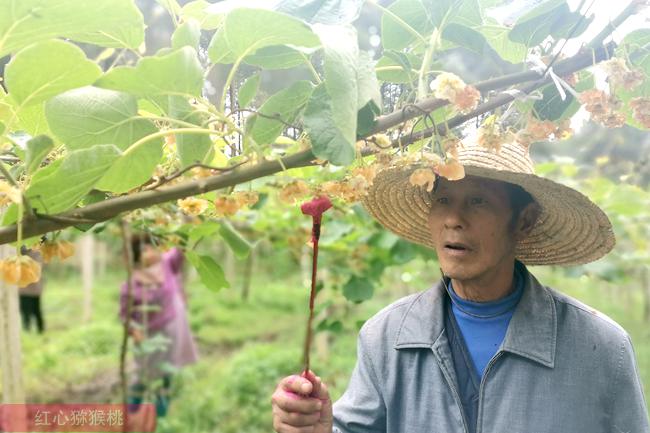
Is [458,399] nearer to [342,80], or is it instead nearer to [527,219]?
[527,219]

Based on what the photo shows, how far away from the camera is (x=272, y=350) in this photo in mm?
7156

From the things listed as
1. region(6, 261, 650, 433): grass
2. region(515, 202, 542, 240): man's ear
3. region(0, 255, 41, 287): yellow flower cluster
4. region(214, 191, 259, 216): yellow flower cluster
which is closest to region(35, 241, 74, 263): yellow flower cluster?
region(0, 255, 41, 287): yellow flower cluster

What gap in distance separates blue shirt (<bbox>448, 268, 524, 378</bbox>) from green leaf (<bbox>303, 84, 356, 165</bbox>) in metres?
0.90

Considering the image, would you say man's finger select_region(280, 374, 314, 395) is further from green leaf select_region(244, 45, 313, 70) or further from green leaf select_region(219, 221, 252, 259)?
green leaf select_region(244, 45, 313, 70)

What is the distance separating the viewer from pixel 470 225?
143 cm

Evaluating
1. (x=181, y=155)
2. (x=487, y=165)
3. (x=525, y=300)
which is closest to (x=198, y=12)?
(x=181, y=155)

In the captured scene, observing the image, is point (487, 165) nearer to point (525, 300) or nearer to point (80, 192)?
point (525, 300)

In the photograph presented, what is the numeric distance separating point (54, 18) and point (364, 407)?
118cm

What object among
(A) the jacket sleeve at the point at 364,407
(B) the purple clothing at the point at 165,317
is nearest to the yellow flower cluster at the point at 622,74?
(A) the jacket sleeve at the point at 364,407

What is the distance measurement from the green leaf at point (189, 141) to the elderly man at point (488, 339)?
0.57 metres

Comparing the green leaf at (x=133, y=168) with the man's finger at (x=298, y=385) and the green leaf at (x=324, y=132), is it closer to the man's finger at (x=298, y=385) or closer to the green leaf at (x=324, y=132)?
the green leaf at (x=324, y=132)

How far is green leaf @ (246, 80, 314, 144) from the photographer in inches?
33.1

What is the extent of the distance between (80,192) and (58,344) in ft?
25.4

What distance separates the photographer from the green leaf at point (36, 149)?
2.39ft
